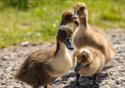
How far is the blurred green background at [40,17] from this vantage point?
11500 mm

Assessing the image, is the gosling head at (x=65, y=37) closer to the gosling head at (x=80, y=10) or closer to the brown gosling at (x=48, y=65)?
the brown gosling at (x=48, y=65)

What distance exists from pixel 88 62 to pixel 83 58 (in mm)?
114

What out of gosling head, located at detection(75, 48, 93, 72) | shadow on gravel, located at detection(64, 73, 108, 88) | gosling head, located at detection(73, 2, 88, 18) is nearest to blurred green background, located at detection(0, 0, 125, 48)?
gosling head, located at detection(73, 2, 88, 18)

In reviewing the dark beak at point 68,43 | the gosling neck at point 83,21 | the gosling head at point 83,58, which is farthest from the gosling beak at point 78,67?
the gosling neck at point 83,21

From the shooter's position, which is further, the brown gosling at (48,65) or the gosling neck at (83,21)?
the gosling neck at (83,21)

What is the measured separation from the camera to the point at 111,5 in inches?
539

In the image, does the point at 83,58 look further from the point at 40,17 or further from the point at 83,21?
the point at 40,17

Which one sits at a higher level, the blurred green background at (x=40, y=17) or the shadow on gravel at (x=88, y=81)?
the shadow on gravel at (x=88, y=81)

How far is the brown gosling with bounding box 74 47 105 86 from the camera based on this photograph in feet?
25.0

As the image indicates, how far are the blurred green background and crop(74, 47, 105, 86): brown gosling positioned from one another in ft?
9.86

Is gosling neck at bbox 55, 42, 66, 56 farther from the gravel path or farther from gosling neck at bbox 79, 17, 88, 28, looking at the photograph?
gosling neck at bbox 79, 17, 88, 28

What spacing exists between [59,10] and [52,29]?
169 centimetres

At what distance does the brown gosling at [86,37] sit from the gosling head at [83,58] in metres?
0.73

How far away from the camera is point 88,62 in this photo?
7.71m
